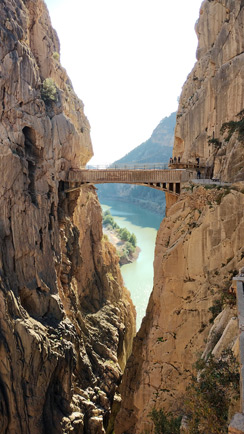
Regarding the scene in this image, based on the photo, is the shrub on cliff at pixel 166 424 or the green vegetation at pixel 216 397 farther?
the shrub on cliff at pixel 166 424

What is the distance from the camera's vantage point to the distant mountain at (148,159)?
4855 inches

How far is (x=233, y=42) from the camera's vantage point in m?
19.5

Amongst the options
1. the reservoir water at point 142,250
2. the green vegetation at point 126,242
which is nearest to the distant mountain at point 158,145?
the reservoir water at point 142,250

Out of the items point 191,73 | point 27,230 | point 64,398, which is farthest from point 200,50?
point 64,398

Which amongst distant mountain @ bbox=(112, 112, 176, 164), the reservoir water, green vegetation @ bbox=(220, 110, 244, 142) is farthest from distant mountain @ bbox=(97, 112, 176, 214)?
green vegetation @ bbox=(220, 110, 244, 142)

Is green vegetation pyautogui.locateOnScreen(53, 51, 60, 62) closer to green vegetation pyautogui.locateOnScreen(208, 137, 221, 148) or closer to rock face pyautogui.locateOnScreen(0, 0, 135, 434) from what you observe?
rock face pyautogui.locateOnScreen(0, 0, 135, 434)

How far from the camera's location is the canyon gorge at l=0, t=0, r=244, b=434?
14625mm

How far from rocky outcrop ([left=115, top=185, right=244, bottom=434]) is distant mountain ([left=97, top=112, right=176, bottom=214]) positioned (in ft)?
319

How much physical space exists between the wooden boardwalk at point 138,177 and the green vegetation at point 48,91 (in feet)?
16.1

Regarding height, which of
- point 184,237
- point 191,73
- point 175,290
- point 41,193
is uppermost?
point 191,73

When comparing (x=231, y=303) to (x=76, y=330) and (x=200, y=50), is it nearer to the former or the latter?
(x=76, y=330)

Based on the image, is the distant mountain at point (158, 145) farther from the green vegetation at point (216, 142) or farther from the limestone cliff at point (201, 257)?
the green vegetation at point (216, 142)

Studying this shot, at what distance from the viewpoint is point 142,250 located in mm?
68750

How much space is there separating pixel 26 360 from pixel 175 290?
28.0ft
